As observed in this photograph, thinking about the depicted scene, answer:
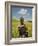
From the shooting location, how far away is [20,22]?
1591mm

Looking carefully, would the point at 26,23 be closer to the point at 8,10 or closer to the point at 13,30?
the point at 13,30

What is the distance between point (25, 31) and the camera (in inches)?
63.1

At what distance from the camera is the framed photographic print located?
5.05 feet

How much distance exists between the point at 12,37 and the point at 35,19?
18.3 inches

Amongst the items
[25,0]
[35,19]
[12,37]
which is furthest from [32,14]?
[12,37]

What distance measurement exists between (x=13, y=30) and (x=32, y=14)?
1.30 feet

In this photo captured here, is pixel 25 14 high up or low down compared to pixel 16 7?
down

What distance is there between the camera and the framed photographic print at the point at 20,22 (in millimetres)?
1540

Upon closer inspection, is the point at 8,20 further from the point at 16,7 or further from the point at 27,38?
the point at 27,38

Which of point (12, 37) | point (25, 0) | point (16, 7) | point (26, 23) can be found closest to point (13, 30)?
point (12, 37)
